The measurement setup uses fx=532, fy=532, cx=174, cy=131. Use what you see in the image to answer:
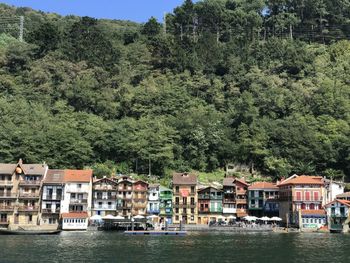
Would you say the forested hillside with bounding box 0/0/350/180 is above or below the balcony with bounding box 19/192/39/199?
above

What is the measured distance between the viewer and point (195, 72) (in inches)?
4724

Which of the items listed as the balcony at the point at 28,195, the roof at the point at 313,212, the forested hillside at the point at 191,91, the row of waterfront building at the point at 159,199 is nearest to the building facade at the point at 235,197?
the row of waterfront building at the point at 159,199

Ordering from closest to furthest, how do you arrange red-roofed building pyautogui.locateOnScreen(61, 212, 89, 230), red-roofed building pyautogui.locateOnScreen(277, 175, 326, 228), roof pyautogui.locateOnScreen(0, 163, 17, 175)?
red-roofed building pyautogui.locateOnScreen(61, 212, 89, 230), roof pyautogui.locateOnScreen(0, 163, 17, 175), red-roofed building pyautogui.locateOnScreen(277, 175, 326, 228)

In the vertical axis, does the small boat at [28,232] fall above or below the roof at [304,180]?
below

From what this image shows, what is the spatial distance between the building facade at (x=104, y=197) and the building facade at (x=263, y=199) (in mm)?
23843

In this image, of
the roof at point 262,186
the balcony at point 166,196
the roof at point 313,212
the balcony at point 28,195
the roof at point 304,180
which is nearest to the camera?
the balcony at point 28,195

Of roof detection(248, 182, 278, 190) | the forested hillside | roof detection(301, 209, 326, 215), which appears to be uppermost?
the forested hillside

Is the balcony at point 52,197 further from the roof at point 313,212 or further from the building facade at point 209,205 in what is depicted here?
the roof at point 313,212

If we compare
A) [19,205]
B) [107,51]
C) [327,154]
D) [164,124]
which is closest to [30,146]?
[19,205]

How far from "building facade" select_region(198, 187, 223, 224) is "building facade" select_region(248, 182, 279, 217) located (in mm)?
5539

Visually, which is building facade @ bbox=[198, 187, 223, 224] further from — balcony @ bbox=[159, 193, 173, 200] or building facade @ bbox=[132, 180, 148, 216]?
building facade @ bbox=[132, 180, 148, 216]

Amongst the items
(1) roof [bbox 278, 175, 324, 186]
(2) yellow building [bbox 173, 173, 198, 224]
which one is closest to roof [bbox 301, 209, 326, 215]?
(1) roof [bbox 278, 175, 324, 186]

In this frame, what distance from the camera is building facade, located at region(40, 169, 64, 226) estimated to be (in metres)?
87.1

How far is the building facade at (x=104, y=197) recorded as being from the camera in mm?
91062
